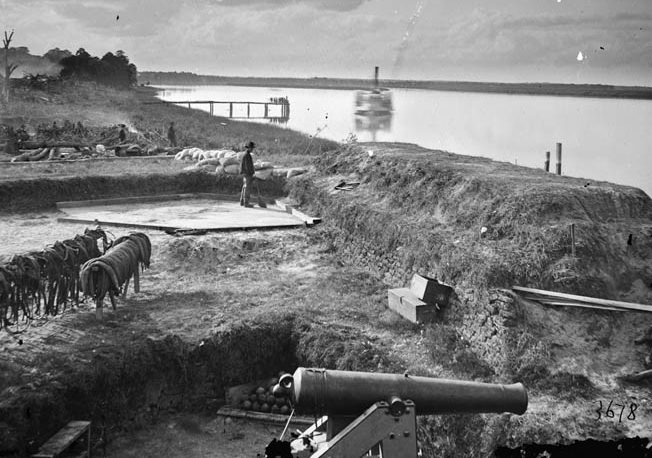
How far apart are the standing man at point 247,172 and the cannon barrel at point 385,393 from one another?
1298 cm

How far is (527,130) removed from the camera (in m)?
38.5

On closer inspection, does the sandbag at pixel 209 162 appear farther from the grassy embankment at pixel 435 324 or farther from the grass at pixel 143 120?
the grassy embankment at pixel 435 324

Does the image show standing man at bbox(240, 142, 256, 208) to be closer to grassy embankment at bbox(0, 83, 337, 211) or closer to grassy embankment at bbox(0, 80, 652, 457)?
grassy embankment at bbox(0, 83, 337, 211)

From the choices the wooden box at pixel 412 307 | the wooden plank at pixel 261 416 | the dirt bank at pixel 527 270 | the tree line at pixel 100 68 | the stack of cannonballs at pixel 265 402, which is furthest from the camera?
the tree line at pixel 100 68

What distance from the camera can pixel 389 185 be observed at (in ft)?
49.7

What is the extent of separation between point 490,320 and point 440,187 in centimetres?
470

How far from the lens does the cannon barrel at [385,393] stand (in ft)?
16.0

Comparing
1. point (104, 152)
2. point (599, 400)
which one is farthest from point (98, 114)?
point (599, 400)

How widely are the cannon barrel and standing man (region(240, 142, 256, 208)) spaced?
1298cm

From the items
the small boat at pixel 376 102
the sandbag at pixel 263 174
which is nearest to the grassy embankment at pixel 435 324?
the sandbag at pixel 263 174

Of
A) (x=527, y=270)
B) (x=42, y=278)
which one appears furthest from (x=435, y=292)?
(x=42, y=278)

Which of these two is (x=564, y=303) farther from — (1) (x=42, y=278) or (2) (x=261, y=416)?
(1) (x=42, y=278)

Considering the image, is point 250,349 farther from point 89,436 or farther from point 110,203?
point 110,203

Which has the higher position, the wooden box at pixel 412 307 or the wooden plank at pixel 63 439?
the wooden box at pixel 412 307
